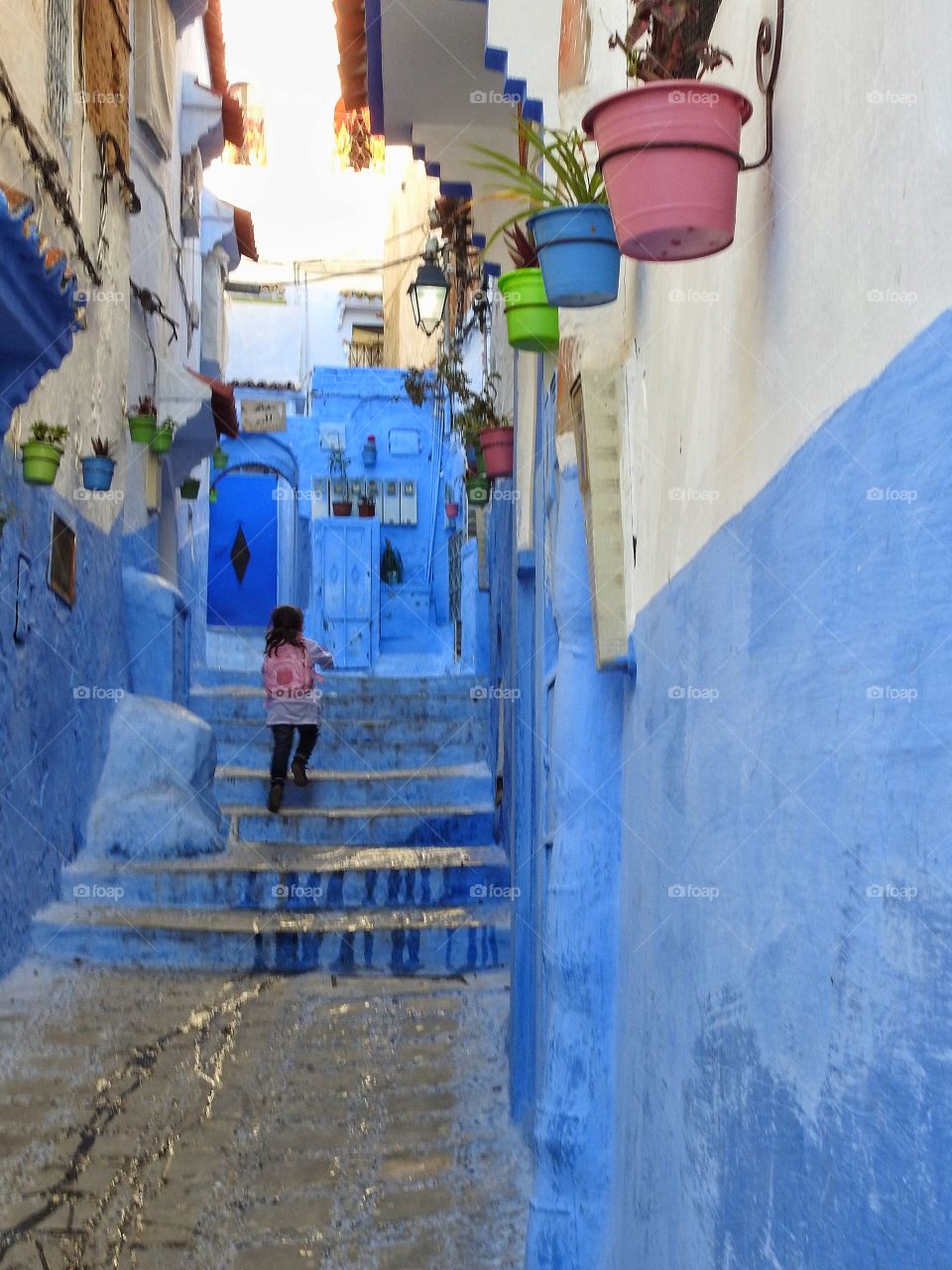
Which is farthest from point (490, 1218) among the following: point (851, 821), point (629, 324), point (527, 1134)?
point (851, 821)

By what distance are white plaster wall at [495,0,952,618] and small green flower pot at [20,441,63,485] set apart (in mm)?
5048

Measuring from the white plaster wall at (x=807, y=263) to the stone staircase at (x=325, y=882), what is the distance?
5621mm

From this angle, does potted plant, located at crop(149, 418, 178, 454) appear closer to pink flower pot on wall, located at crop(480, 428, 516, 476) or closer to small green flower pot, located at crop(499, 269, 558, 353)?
pink flower pot on wall, located at crop(480, 428, 516, 476)

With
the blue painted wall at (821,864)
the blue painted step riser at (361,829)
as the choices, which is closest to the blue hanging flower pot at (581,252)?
the blue painted wall at (821,864)

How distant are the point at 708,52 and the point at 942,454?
1.24 m

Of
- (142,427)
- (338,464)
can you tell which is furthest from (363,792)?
(338,464)

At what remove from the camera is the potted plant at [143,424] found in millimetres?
11914

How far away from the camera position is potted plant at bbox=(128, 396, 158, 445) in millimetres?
11914

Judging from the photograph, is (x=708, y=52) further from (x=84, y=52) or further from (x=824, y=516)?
(x=84, y=52)

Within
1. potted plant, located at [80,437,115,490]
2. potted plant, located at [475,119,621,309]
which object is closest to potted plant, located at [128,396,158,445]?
potted plant, located at [80,437,115,490]

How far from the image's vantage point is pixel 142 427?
39.2 ft

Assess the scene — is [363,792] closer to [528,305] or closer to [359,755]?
[359,755]

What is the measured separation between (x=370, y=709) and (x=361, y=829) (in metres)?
2.56

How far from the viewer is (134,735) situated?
10.6 meters
